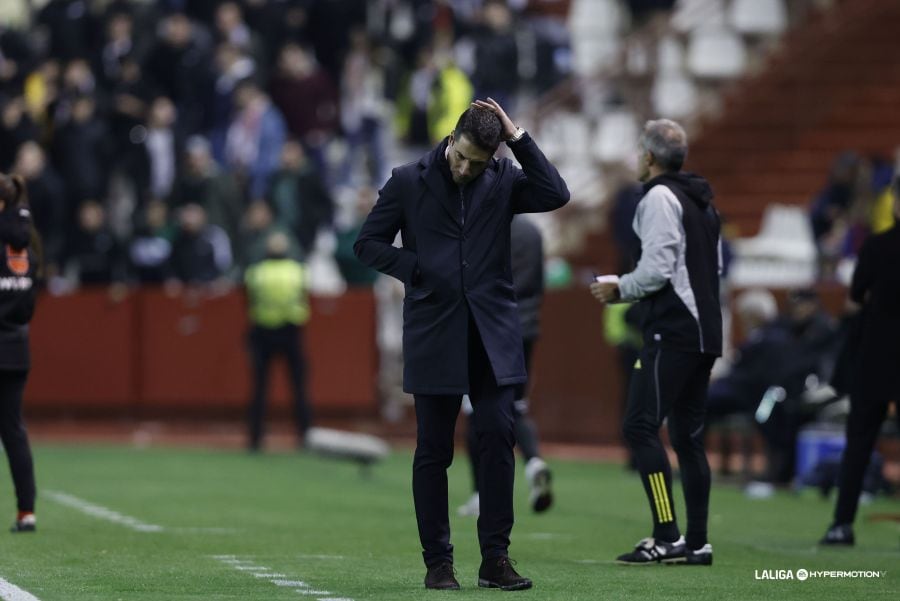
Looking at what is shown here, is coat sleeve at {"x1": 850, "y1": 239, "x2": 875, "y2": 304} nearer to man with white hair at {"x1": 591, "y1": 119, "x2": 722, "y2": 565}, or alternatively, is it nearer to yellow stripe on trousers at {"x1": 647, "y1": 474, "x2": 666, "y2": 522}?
man with white hair at {"x1": 591, "y1": 119, "x2": 722, "y2": 565}

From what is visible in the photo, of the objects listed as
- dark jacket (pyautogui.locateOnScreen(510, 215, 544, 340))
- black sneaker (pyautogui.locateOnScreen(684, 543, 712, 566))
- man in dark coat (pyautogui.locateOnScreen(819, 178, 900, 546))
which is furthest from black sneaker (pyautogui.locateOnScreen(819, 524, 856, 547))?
dark jacket (pyautogui.locateOnScreen(510, 215, 544, 340))

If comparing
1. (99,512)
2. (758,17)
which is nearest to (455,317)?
(99,512)

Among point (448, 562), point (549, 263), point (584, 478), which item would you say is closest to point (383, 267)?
point (448, 562)

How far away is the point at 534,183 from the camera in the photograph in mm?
9820

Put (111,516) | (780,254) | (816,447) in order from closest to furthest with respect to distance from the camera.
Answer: (111,516), (816,447), (780,254)

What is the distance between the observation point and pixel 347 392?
2514 cm

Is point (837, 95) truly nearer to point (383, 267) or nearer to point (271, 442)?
point (271, 442)

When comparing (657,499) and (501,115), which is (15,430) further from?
(501,115)

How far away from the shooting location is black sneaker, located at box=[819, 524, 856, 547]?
507 inches

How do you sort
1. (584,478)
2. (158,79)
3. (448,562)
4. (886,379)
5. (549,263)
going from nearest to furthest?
1. (448,562)
2. (886,379)
3. (584,478)
4. (549,263)
5. (158,79)

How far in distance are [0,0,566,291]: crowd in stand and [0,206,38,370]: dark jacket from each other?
11539mm

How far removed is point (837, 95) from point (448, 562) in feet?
62.3

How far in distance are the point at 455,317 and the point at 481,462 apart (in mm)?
689

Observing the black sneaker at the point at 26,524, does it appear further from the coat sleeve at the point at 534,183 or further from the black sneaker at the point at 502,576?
the coat sleeve at the point at 534,183
